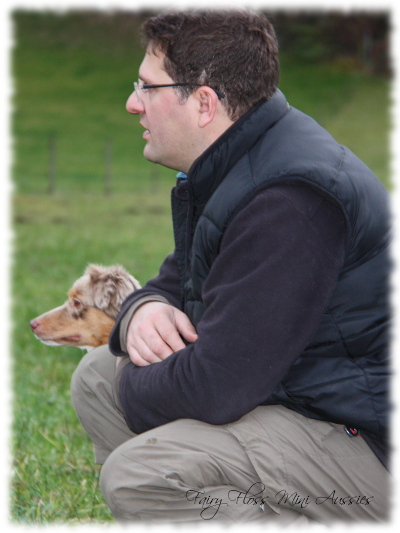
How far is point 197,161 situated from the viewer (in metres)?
2.79

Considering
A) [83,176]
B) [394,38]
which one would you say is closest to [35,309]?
[394,38]

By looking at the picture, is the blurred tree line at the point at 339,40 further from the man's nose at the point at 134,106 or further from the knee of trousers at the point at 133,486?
the knee of trousers at the point at 133,486

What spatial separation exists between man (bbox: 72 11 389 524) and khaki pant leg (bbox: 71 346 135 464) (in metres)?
0.37

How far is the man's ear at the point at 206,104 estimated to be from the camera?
2805 millimetres

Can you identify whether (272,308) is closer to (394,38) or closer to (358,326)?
(358,326)

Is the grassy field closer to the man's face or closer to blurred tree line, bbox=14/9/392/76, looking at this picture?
blurred tree line, bbox=14/9/392/76

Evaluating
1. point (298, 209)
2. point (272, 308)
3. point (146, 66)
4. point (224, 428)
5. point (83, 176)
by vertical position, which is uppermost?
point (146, 66)

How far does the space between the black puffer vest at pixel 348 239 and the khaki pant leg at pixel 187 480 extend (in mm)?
269

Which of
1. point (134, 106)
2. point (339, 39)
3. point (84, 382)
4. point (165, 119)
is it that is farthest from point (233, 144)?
point (339, 39)

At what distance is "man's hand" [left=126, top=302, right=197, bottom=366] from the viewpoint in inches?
114

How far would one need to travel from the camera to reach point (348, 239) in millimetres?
2582

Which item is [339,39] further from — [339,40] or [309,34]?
[309,34]

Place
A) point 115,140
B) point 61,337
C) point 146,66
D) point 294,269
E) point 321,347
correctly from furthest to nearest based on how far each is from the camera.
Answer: point 115,140 → point 61,337 → point 146,66 → point 321,347 → point 294,269

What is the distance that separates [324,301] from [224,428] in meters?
0.57
